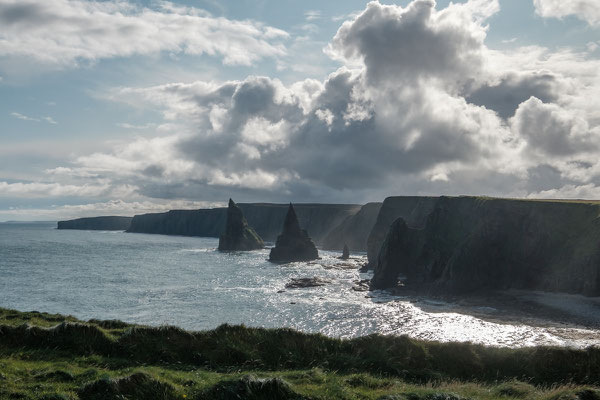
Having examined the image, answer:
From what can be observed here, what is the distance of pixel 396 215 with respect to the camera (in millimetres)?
145250

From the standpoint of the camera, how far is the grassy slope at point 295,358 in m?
17.5

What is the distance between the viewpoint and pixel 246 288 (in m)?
88.2

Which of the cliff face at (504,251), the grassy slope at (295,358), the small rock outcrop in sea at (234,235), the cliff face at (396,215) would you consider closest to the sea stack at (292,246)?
the cliff face at (396,215)

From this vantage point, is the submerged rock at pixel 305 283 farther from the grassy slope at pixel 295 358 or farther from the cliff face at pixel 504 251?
the grassy slope at pixel 295 358

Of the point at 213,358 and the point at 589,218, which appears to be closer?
the point at 213,358

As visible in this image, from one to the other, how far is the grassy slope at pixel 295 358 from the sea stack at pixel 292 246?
125369 mm

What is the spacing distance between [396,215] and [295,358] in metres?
129

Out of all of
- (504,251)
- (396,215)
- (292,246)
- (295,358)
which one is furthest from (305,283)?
(295,358)

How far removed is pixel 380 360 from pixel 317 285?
71.1 metres

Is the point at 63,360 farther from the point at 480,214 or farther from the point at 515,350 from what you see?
the point at 480,214

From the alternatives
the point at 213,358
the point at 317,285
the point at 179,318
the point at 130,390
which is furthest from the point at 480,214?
the point at 130,390

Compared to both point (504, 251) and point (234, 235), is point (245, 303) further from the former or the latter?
point (234, 235)

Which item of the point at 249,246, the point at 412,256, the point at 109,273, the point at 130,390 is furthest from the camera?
the point at 249,246

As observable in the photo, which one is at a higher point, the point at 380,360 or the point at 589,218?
the point at 589,218
